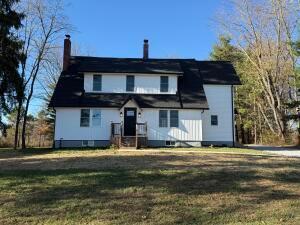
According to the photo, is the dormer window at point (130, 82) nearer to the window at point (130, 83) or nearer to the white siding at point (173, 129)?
the window at point (130, 83)

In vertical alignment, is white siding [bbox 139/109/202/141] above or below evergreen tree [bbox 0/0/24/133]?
below

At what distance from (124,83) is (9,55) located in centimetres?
793

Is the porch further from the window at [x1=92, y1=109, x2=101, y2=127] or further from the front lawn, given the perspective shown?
the front lawn

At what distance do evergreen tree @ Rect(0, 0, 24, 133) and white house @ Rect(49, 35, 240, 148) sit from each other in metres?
2.84

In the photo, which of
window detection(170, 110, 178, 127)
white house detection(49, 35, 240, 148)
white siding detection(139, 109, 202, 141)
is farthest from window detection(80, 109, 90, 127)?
window detection(170, 110, 178, 127)

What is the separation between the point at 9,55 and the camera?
83.7ft

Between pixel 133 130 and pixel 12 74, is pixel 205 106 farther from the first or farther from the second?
pixel 12 74

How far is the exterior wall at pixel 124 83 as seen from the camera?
94.5 ft

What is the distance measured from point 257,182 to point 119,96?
58.7ft

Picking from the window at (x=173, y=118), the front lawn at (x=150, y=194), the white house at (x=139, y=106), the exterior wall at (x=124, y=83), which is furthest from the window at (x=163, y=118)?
the front lawn at (x=150, y=194)

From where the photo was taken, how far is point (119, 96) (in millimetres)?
28562

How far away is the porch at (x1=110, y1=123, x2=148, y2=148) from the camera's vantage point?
26016 mm

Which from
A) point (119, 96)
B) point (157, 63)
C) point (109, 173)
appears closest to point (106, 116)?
point (119, 96)

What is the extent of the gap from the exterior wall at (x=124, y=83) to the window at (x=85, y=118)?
174cm
